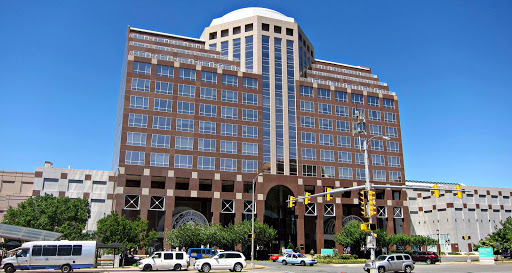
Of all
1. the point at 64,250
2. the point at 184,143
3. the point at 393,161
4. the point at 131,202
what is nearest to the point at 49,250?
the point at 64,250

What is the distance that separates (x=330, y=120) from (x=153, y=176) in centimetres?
3933

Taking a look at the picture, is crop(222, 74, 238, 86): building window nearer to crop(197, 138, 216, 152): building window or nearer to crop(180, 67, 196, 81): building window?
crop(180, 67, 196, 81): building window

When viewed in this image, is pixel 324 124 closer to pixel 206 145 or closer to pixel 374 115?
pixel 374 115

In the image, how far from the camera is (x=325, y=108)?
91.0m

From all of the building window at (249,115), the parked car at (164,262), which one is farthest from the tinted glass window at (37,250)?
the building window at (249,115)

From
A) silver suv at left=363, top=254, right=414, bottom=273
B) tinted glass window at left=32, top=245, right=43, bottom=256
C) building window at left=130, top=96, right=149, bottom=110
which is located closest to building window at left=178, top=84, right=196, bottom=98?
building window at left=130, top=96, right=149, bottom=110

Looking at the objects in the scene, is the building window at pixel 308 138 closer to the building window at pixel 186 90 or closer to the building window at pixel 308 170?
the building window at pixel 308 170

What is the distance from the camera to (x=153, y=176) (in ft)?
245

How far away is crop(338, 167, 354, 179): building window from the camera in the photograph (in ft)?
287

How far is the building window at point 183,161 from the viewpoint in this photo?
251ft

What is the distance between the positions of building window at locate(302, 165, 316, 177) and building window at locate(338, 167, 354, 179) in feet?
19.9

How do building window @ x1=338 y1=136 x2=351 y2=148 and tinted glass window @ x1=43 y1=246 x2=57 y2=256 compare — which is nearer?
tinted glass window @ x1=43 y1=246 x2=57 y2=256

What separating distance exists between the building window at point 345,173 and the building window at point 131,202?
4108cm

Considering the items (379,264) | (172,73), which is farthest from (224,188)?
(379,264)
